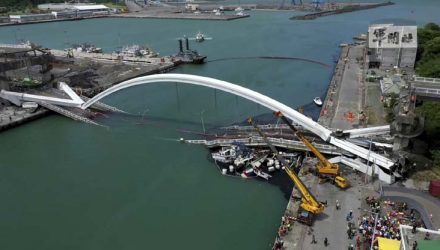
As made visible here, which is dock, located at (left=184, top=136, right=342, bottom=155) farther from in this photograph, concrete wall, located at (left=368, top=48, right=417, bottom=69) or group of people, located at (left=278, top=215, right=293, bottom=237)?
concrete wall, located at (left=368, top=48, right=417, bottom=69)

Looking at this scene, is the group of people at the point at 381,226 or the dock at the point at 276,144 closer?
the group of people at the point at 381,226

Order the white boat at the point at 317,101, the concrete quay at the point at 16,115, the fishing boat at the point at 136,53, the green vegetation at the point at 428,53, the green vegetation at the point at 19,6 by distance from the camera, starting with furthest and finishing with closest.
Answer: the green vegetation at the point at 19,6 < the fishing boat at the point at 136,53 < the white boat at the point at 317,101 < the green vegetation at the point at 428,53 < the concrete quay at the point at 16,115

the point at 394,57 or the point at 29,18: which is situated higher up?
the point at 29,18

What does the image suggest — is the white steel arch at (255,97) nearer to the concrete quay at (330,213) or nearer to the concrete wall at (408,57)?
the concrete quay at (330,213)

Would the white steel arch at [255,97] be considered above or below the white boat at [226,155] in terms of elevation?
above

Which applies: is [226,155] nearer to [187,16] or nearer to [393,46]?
[393,46]

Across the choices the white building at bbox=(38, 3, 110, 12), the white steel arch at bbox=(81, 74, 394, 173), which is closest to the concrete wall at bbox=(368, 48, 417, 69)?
the white steel arch at bbox=(81, 74, 394, 173)

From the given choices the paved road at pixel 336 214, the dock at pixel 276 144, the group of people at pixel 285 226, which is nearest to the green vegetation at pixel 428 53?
the dock at pixel 276 144

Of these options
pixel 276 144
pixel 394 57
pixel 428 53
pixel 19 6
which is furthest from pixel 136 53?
pixel 19 6
